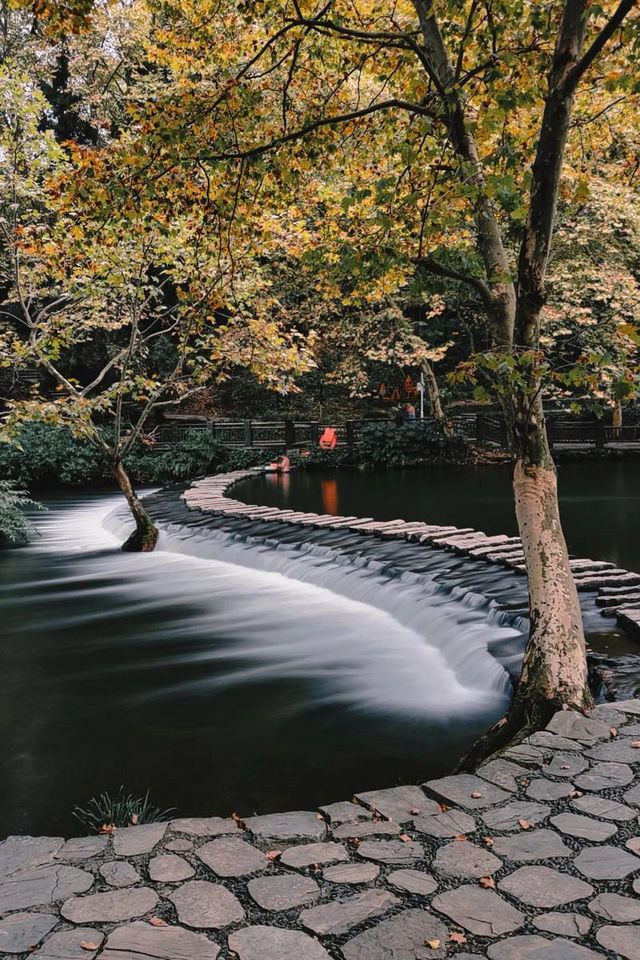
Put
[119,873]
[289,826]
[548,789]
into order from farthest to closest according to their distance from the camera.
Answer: [548,789], [289,826], [119,873]

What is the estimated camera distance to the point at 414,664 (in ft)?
25.9

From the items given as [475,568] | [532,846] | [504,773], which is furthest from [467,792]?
[475,568]

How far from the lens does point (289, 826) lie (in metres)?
3.82

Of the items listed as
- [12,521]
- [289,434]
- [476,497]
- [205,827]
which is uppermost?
[289,434]

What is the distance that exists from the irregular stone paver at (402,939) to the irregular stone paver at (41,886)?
1.22 metres

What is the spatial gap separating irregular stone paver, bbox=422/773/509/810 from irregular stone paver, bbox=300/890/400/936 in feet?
2.87

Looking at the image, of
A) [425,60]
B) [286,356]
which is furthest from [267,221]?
[425,60]

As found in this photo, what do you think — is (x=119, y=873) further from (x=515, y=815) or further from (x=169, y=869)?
(x=515, y=815)

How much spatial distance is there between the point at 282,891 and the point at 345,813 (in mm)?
780

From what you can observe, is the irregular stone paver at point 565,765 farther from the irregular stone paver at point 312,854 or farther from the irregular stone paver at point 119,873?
the irregular stone paver at point 119,873

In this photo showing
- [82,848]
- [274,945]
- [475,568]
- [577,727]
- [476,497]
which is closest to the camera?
[274,945]

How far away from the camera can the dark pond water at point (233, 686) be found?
18.5 feet

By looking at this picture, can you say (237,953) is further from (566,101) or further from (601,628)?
(601,628)

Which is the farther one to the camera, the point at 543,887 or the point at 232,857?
→ the point at 232,857
